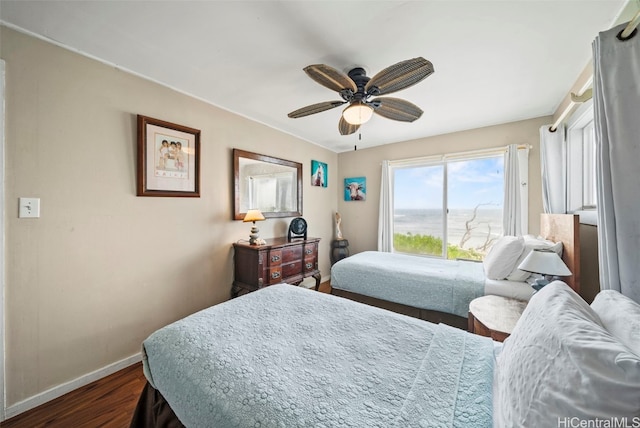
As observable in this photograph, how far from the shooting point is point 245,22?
140 cm

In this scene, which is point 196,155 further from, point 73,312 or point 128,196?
point 73,312

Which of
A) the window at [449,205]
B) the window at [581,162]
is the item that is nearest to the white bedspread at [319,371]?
the window at [581,162]

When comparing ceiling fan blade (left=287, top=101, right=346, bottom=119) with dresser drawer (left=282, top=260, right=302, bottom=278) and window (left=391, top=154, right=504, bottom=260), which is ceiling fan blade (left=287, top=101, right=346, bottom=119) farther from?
window (left=391, top=154, right=504, bottom=260)

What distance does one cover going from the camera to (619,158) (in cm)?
93

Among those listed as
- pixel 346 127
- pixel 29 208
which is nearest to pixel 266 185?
pixel 346 127

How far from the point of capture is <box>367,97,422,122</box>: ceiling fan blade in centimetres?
185

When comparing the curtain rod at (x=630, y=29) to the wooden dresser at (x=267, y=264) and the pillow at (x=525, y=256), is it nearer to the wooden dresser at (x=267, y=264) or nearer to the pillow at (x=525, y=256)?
the pillow at (x=525, y=256)

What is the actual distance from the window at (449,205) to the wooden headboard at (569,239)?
111 cm

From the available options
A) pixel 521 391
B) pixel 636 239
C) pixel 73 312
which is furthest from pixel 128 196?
pixel 636 239

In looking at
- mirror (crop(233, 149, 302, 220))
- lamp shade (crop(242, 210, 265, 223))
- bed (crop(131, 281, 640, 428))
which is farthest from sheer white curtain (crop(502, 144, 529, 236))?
lamp shade (crop(242, 210, 265, 223))

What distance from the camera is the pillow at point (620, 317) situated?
0.64m

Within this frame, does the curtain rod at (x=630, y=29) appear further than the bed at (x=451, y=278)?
No

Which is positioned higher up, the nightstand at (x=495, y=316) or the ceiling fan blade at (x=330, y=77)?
the ceiling fan blade at (x=330, y=77)

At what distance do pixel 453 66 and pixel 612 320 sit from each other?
1.84 metres
